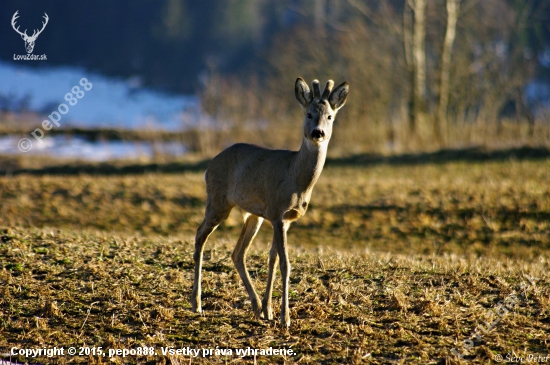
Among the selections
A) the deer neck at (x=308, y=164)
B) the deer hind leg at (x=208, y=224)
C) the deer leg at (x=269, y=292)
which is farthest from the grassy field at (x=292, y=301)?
the deer neck at (x=308, y=164)

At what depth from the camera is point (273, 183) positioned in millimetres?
6316

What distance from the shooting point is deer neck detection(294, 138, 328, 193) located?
243 inches

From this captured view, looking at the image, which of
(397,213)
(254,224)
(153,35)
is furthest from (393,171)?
(153,35)

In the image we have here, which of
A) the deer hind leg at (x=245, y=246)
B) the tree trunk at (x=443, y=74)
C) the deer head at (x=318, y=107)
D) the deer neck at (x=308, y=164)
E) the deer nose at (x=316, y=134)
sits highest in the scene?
the tree trunk at (x=443, y=74)

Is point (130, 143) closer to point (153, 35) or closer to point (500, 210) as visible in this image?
point (500, 210)

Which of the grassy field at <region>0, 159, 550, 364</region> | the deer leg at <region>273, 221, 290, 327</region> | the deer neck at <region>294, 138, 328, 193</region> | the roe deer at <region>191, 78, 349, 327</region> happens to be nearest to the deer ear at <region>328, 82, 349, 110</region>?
the roe deer at <region>191, 78, 349, 327</region>

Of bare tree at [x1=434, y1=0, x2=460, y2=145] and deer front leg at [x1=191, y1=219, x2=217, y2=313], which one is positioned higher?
bare tree at [x1=434, y1=0, x2=460, y2=145]

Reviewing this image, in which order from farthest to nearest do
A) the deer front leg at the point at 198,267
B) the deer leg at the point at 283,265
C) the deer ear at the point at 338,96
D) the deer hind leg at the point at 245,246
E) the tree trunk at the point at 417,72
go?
the tree trunk at the point at 417,72 → the deer hind leg at the point at 245,246 → the deer front leg at the point at 198,267 → the deer ear at the point at 338,96 → the deer leg at the point at 283,265

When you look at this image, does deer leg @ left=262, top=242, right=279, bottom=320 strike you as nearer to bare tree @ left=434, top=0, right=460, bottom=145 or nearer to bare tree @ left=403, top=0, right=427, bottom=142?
bare tree @ left=434, top=0, right=460, bottom=145

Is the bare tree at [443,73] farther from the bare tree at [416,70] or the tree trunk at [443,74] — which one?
the bare tree at [416,70]

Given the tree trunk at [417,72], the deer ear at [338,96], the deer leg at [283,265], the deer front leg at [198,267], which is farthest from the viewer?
the tree trunk at [417,72]

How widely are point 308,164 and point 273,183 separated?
42 cm

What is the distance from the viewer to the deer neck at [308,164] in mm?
6168

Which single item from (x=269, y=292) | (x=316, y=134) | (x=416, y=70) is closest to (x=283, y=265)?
(x=269, y=292)
